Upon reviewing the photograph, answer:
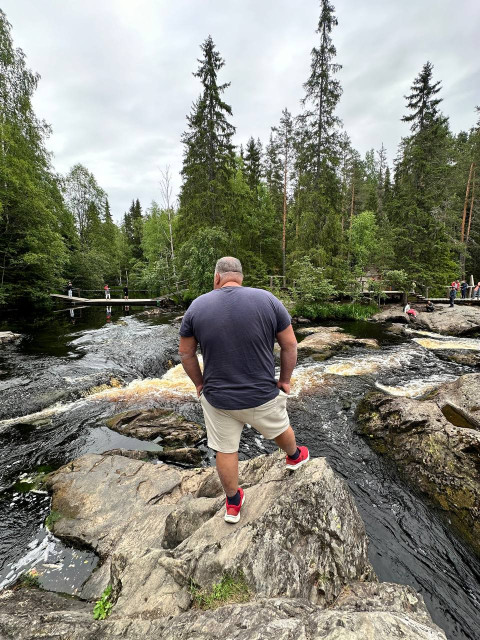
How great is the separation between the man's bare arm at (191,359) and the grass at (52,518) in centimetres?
333

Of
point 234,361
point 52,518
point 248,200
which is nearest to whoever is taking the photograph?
point 234,361

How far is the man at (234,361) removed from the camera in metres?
2.26

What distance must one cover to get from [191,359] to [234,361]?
0.48 m

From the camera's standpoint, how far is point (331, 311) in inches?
777

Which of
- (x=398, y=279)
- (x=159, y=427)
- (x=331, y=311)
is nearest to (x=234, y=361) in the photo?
(x=159, y=427)

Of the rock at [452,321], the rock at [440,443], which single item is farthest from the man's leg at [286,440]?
the rock at [452,321]

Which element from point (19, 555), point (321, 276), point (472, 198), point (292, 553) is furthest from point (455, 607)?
point (472, 198)

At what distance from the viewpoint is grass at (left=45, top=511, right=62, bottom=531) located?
393cm

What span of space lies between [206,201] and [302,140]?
26.2ft

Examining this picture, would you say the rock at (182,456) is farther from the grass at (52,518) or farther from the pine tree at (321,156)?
the pine tree at (321,156)

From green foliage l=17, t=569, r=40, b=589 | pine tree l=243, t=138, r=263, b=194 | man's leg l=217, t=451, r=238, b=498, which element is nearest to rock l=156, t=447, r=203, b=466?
green foliage l=17, t=569, r=40, b=589

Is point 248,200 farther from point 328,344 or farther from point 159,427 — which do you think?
point 159,427

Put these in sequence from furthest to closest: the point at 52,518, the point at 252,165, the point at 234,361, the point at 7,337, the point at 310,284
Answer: the point at 252,165
the point at 310,284
the point at 7,337
the point at 52,518
the point at 234,361

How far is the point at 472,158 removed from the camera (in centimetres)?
2616
